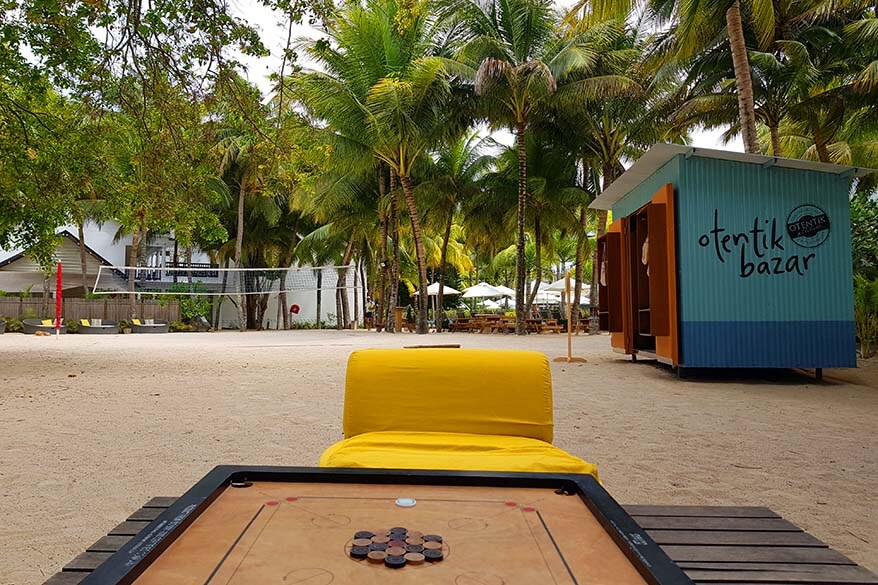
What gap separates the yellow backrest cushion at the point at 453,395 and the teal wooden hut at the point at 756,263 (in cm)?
637

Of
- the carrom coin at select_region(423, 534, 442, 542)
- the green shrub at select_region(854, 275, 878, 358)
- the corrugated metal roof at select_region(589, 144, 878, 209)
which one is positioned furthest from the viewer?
the green shrub at select_region(854, 275, 878, 358)

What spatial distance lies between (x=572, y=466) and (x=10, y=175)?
10.5 m

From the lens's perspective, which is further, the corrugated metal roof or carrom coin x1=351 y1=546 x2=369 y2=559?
the corrugated metal roof

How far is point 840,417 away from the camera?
6371 mm

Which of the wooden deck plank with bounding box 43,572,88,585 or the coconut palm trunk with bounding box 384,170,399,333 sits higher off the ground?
the coconut palm trunk with bounding box 384,170,399,333

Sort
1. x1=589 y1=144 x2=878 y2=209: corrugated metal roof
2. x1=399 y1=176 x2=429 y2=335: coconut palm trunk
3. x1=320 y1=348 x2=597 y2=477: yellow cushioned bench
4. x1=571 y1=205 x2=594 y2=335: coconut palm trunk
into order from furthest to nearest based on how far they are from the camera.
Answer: x1=571 y1=205 x2=594 y2=335: coconut palm trunk, x1=399 y1=176 x2=429 y2=335: coconut palm trunk, x1=589 y1=144 x2=878 y2=209: corrugated metal roof, x1=320 y1=348 x2=597 y2=477: yellow cushioned bench

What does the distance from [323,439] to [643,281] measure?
7.92 m

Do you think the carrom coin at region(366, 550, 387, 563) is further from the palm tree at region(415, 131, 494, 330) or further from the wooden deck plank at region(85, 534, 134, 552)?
the palm tree at region(415, 131, 494, 330)

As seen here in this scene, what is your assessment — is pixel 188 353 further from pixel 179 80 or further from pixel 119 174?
pixel 179 80

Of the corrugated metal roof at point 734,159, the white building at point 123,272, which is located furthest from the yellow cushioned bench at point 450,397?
the white building at point 123,272

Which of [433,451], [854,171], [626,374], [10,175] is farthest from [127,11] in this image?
[854,171]

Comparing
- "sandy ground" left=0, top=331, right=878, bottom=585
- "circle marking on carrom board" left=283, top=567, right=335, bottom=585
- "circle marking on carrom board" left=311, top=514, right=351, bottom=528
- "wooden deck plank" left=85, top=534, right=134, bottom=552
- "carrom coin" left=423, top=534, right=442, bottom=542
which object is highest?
"carrom coin" left=423, top=534, right=442, bottom=542

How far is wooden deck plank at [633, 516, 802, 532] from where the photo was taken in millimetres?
2107

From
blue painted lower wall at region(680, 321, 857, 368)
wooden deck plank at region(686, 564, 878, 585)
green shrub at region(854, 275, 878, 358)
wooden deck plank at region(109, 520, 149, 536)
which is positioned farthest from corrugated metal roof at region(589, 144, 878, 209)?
wooden deck plank at region(109, 520, 149, 536)
